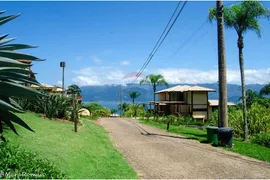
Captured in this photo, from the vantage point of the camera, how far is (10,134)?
900 centimetres

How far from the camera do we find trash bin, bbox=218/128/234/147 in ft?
46.7

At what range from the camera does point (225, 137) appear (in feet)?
47.1

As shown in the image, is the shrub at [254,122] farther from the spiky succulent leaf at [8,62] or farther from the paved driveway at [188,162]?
the spiky succulent leaf at [8,62]

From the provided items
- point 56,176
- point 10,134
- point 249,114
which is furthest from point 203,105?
point 56,176

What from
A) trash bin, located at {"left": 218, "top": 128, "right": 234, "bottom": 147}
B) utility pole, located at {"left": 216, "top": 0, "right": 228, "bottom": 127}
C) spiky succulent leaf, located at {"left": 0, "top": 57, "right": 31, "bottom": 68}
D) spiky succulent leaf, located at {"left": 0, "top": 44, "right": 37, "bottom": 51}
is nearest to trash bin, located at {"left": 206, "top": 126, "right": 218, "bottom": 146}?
trash bin, located at {"left": 218, "top": 128, "right": 234, "bottom": 147}

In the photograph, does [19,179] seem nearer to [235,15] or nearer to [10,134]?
[10,134]

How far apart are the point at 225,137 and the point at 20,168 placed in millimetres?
11258

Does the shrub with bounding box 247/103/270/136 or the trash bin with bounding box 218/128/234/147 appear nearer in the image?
the trash bin with bounding box 218/128/234/147

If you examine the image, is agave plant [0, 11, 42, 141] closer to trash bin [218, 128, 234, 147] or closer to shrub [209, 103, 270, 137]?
trash bin [218, 128, 234, 147]

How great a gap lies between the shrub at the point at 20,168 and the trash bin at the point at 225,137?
10379 mm

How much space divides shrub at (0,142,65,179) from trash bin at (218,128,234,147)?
10.4 meters

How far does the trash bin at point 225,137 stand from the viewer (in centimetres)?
1423

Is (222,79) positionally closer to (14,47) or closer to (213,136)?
(213,136)

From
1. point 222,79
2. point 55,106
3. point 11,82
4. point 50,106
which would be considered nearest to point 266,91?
point 222,79
